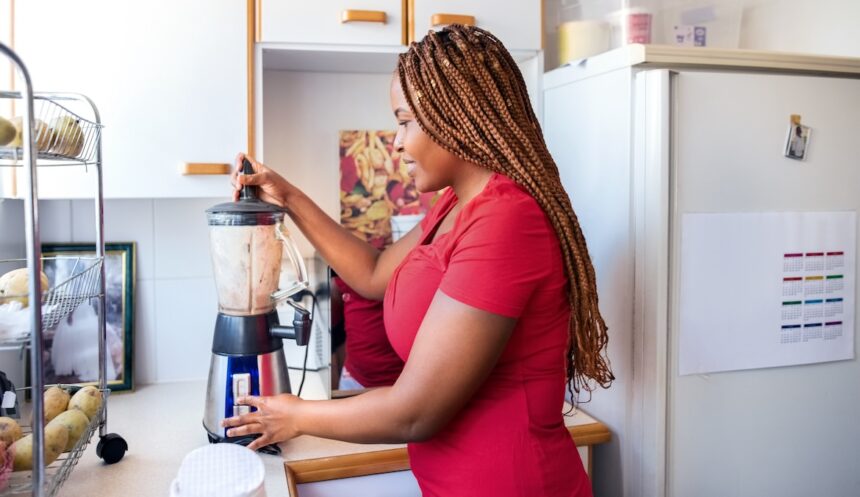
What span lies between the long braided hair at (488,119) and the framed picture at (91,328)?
98cm

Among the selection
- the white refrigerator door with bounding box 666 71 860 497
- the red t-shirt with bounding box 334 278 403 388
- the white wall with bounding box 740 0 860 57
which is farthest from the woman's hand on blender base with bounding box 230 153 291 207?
the white wall with bounding box 740 0 860 57

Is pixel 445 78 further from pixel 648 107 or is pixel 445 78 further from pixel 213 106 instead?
pixel 213 106

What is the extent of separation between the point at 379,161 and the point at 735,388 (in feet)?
3.28

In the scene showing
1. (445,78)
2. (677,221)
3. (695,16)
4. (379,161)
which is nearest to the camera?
(445,78)

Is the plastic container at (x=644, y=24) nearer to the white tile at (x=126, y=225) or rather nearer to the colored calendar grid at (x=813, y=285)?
the colored calendar grid at (x=813, y=285)

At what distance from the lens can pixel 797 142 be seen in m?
1.43

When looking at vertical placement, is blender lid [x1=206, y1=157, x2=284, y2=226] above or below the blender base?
above

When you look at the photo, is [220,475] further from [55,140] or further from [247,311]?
[55,140]

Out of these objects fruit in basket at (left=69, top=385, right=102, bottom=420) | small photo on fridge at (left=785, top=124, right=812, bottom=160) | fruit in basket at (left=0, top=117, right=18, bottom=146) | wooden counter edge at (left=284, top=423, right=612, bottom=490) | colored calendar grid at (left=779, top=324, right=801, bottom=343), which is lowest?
wooden counter edge at (left=284, top=423, right=612, bottom=490)

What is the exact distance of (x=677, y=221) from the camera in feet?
4.44

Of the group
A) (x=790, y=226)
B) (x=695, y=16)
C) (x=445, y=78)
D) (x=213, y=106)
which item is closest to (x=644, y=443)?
(x=790, y=226)

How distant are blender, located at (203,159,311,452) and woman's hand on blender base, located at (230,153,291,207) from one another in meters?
0.07

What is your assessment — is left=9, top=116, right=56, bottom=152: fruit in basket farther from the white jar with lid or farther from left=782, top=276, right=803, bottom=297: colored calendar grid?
left=782, top=276, right=803, bottom=297: colored calendar grid

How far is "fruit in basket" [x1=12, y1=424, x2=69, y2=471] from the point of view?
3.33ft
